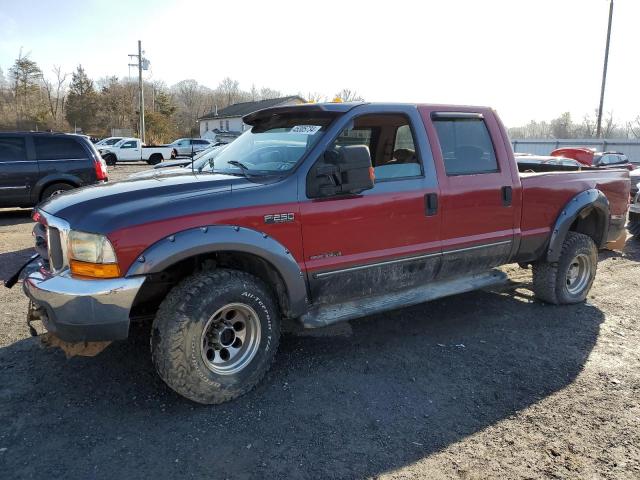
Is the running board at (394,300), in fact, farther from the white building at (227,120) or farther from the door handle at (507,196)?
the white building at (227,120)

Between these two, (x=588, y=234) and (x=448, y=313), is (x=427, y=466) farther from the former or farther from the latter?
(x=588, y=234)

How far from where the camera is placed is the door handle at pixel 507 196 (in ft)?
15.0

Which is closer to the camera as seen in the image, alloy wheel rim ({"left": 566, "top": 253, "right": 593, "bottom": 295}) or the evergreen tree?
alloy wheel rim ({"left": 566, "top": 253, "right": 593, "bottom": 295})

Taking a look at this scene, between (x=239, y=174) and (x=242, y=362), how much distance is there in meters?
1.36

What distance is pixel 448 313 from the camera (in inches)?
201

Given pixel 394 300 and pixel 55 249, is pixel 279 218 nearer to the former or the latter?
pixel 394 300

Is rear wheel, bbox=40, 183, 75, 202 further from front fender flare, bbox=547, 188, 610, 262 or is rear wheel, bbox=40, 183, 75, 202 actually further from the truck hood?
front fender flare, bbox=547, 188, 610, 262

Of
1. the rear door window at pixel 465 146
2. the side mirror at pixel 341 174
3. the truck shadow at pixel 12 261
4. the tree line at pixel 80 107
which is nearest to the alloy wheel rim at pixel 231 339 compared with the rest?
the side mirror at pixel 341 174

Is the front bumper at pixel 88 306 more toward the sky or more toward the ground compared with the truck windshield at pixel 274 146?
more toward the ground

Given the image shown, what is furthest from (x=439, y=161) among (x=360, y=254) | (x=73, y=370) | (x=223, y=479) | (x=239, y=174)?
(x=73, y=370)

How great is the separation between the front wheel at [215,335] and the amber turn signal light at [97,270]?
39 centimetres

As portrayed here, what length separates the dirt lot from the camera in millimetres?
2740

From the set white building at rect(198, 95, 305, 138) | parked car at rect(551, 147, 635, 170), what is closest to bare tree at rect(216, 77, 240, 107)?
white building at rect(198, 95, 305, 138)

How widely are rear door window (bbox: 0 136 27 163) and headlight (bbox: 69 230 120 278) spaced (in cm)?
887
